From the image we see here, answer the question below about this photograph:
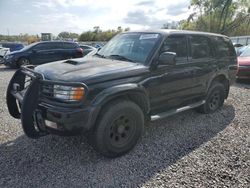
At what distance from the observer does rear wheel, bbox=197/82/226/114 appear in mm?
5074

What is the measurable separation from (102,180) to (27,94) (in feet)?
4.67

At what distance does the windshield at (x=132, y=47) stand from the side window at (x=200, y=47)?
92 cm

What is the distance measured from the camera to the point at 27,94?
297 cm

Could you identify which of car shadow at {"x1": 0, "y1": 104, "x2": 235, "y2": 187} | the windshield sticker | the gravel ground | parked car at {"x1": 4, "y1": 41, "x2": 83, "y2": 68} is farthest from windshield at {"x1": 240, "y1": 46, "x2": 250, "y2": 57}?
parked car at {"x1": 4, "y1": 41, "x2": 83, "y2": 68}

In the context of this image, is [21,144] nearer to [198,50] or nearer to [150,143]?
[150,143]

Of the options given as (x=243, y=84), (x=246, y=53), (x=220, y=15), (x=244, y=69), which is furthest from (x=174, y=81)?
(x=220, y=15)

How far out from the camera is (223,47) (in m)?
5.24

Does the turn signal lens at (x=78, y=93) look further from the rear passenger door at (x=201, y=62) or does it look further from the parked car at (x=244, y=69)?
the parked car at (x=244, y=69)

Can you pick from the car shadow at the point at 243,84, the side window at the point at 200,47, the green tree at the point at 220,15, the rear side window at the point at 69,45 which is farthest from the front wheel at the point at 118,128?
the green tree at the point at 220,15

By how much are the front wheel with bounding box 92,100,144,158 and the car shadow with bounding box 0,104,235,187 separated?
0.53 ft

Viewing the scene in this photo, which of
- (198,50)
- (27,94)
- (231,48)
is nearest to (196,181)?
(27,94)

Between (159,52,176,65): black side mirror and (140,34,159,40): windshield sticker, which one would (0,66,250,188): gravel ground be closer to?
(159,52,176,65): black side mirror

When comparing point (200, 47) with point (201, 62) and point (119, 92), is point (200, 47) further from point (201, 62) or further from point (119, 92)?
point (119, 92)

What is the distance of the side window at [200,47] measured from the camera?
4.47m
